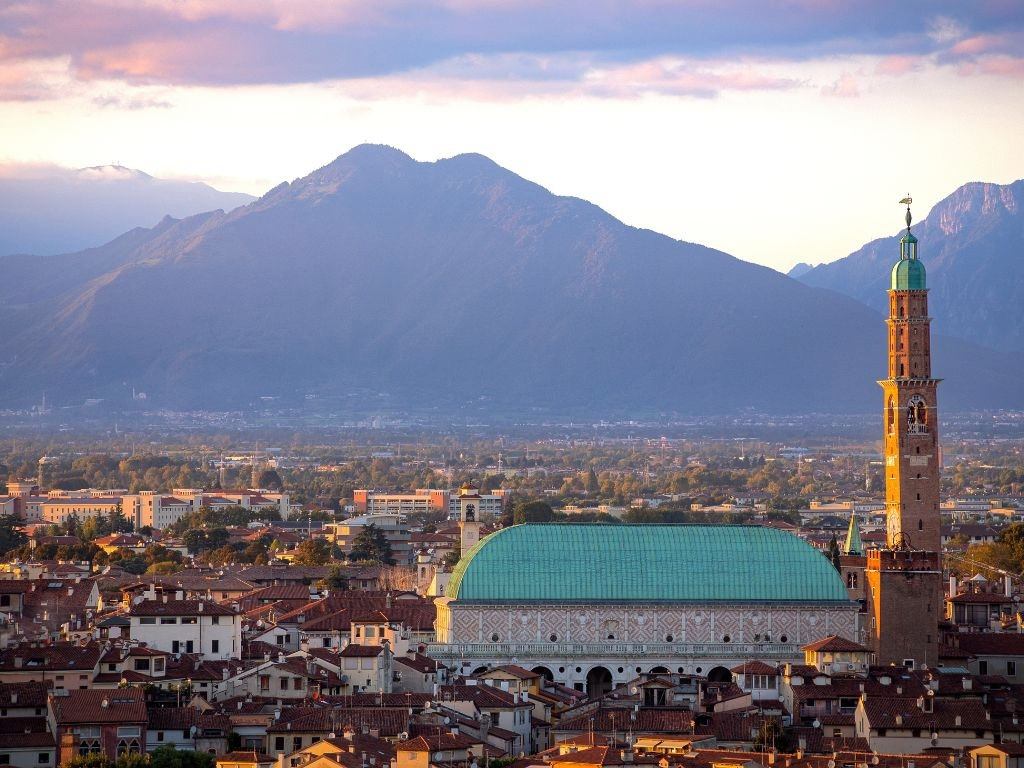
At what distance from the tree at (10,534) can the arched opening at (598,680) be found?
210 feet

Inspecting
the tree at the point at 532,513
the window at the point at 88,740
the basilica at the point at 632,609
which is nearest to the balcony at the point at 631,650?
the basilica at the point at 632,609

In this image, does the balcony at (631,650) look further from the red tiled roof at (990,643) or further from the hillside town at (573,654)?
the red tiled roof at (990,643)

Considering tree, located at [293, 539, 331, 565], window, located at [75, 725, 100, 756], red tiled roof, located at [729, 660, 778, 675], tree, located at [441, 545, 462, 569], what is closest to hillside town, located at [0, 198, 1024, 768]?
window, located at [75, 725, 100, 756]

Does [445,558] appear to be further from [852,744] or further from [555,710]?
[852,744]

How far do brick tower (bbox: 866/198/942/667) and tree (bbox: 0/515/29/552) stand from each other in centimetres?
6428

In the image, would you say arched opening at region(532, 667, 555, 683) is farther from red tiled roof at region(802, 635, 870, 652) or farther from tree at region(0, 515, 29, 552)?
tree at region(0, 515, 29, 552)

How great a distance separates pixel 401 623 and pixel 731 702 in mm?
22118

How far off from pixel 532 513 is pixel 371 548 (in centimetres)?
1526

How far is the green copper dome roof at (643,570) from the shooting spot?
83938mm

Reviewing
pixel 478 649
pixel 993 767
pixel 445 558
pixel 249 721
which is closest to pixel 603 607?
pixel 478 649

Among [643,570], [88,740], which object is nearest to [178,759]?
[88,740]

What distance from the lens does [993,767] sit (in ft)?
187

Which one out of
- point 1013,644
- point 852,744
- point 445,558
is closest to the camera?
point 852,744

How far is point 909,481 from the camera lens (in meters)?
87.6
